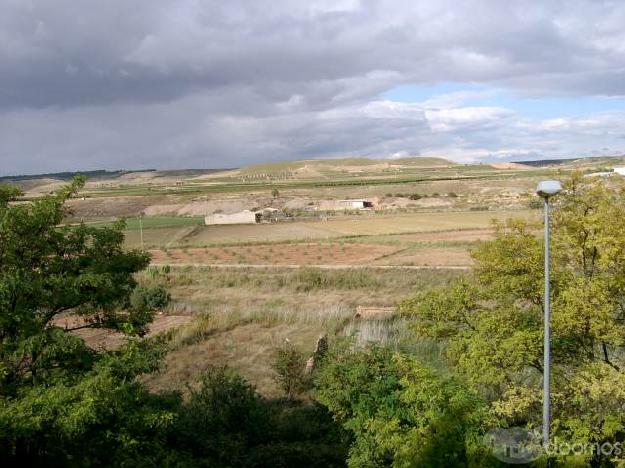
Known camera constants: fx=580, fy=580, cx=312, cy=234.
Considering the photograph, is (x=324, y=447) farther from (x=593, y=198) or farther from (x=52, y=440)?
(x=593, y=198)

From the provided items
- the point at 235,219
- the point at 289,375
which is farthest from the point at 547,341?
the point at 235,219

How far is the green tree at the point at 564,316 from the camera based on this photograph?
11008 millimetres

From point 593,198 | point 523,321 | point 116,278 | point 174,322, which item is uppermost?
point 593,198

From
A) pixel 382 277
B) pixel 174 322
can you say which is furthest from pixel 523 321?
pixel 382 277

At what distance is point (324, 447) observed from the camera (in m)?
15.4

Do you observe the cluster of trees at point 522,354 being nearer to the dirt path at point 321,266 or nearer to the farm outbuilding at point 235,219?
the dirt path at point 321,266

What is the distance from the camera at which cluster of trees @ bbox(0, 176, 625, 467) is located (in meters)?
9.98

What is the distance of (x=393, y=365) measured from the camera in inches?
584

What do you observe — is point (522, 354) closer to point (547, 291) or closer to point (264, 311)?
point (547, 291)

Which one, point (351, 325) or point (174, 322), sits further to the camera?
point (174, 322)

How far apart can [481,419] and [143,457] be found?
6.45 meters

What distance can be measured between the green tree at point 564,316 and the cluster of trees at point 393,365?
4 cm

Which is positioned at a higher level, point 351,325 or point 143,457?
point 143,457

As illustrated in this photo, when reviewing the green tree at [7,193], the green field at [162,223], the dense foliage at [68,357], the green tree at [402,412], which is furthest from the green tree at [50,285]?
the green field at [162,223]
